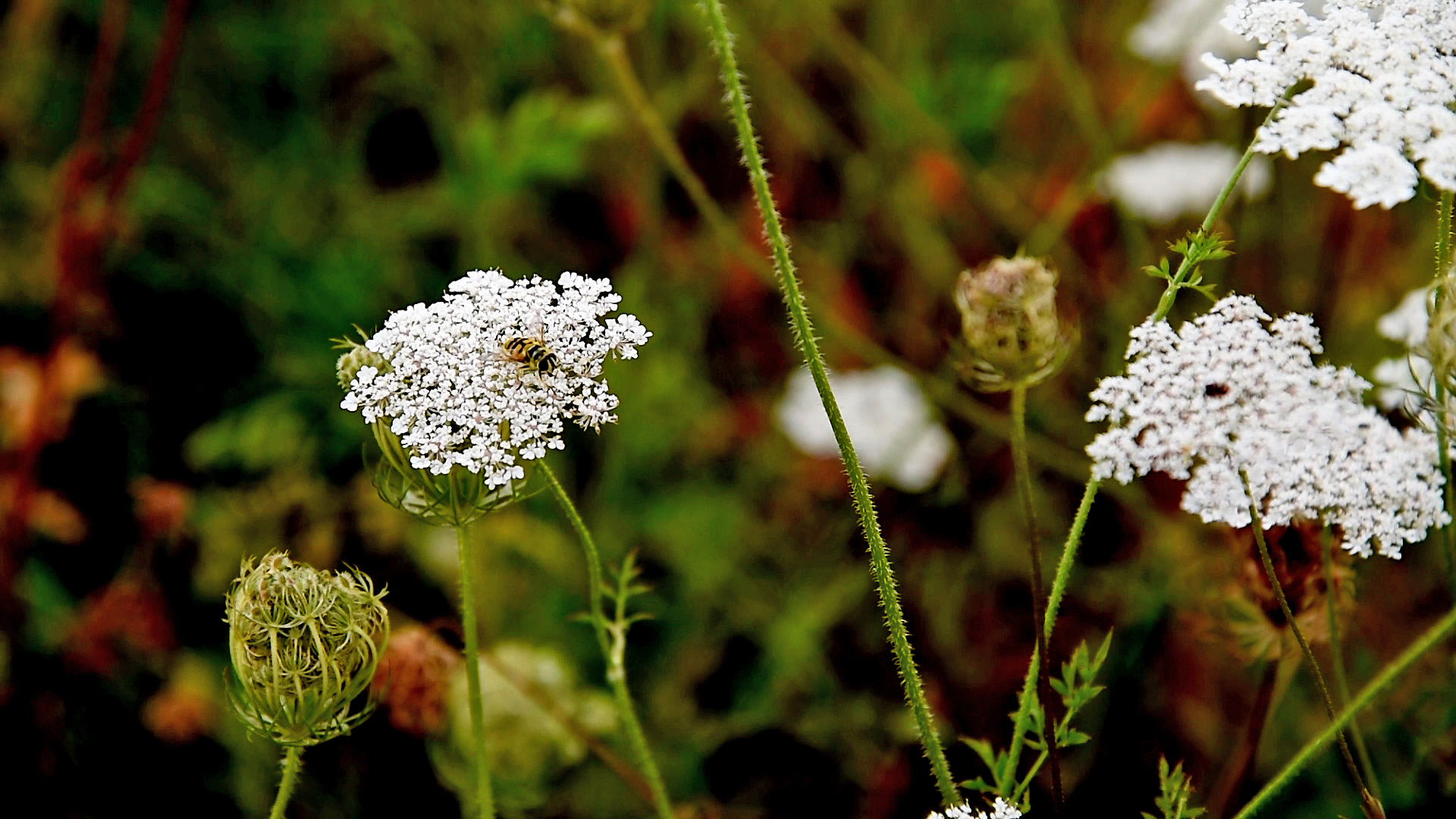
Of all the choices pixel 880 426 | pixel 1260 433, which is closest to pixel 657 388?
pixel 880 426

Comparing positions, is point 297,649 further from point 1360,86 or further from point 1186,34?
point 1186,34

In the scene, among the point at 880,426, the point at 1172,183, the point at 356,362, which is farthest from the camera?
the point at 1172,183

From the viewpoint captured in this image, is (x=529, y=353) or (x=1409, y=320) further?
(x=1409, y=320)

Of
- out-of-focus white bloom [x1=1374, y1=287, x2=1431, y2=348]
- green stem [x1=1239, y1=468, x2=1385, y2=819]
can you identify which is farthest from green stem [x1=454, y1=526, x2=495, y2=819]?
out-of-focus white bloom [x1=1374, y1=287, x2=1431, y2=348]

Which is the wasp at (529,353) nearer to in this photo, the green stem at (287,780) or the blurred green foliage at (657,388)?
the green stem at (287,780)

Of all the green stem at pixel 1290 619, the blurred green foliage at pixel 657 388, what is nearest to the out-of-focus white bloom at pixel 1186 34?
the blurred green foliage at pixel 657 388

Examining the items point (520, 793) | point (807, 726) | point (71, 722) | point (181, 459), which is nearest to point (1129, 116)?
point (807, 726)

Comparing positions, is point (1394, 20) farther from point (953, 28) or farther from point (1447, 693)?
point (953, 28)
